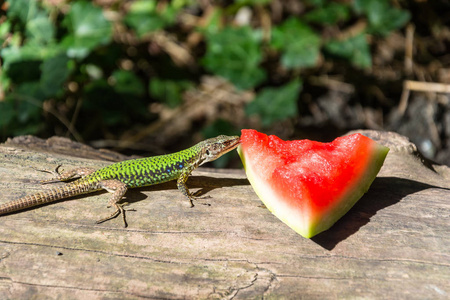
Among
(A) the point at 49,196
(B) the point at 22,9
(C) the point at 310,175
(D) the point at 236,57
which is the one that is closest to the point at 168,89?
(D) the point at 236,57

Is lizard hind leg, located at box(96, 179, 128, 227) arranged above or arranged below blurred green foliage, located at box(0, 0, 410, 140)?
below

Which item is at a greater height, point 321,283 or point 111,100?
point 111,100

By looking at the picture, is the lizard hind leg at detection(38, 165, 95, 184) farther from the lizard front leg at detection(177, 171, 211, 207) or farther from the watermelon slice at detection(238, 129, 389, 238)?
the watermelon slice at detection(238, 129, 389, 238)

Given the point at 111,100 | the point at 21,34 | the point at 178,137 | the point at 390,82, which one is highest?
the point at 21,34

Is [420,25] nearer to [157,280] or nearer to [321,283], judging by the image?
[321,283]

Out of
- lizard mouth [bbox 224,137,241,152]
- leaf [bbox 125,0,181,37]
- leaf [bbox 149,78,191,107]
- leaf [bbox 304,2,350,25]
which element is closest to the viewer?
lizard mouth [bbox 224,137,241,152]

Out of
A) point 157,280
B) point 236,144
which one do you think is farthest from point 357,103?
point 157,280

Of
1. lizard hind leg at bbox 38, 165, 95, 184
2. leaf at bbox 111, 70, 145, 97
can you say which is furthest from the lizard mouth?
leaf at bbox 111, 70, 145, 97

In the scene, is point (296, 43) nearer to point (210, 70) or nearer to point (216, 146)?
point (210, 70)
